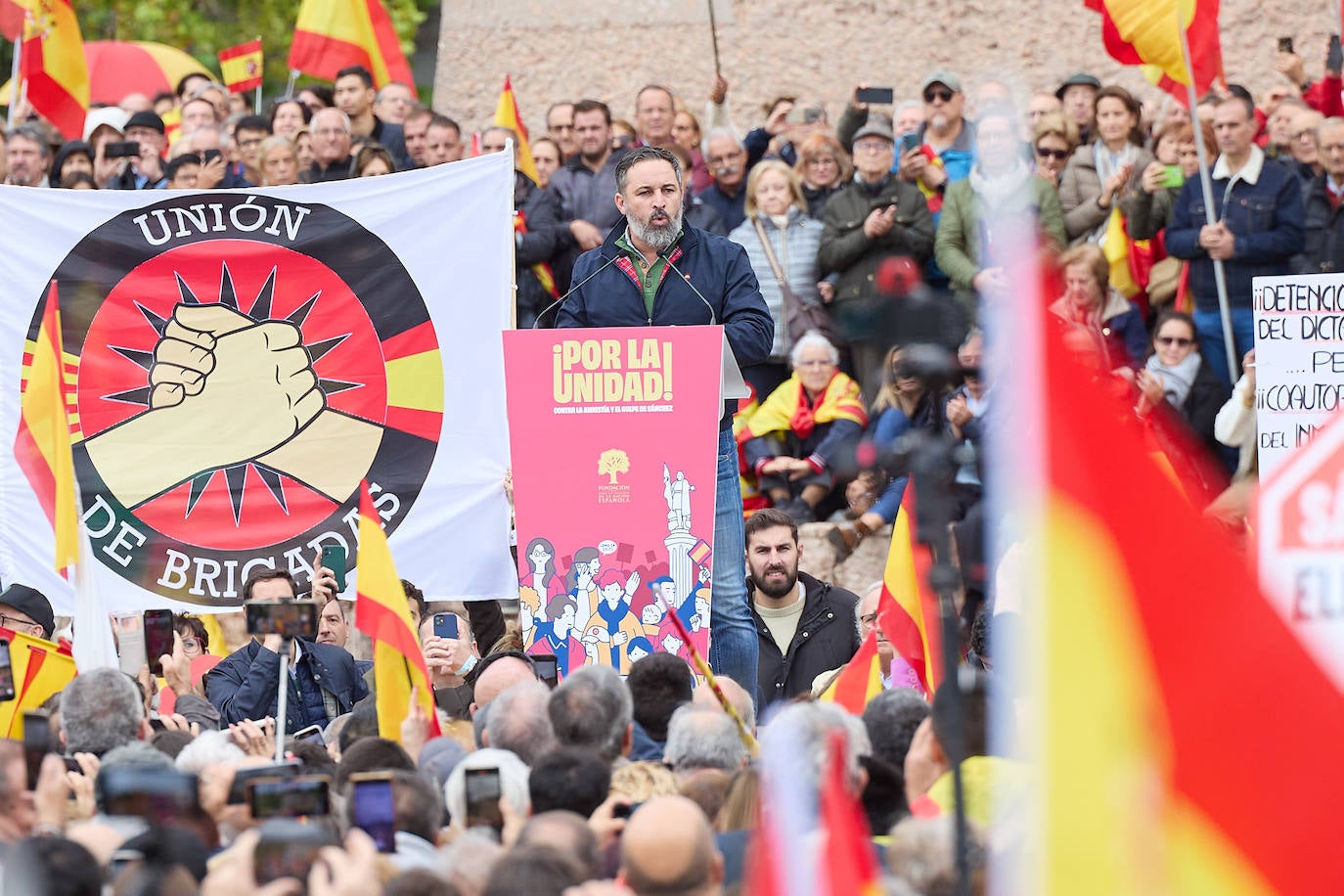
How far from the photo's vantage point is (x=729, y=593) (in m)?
6.98

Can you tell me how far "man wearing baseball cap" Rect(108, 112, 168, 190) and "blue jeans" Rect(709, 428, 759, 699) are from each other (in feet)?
19.2

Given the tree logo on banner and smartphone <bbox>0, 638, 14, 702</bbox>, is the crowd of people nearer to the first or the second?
smartphone <bbox>0, 638, 14, 702</bbox>

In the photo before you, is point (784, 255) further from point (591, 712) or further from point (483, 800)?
point (483, 800)

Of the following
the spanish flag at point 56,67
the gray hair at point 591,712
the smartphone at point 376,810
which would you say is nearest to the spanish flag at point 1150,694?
the smartphone at point 376,810

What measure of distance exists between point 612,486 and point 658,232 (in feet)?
2.98

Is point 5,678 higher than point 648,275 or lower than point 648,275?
lower

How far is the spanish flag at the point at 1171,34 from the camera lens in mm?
10398

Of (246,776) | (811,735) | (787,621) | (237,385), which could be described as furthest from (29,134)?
(811,735)

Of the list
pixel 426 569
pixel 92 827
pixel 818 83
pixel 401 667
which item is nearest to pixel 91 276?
pixel 426 569

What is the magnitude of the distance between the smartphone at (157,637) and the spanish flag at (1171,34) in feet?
19.6

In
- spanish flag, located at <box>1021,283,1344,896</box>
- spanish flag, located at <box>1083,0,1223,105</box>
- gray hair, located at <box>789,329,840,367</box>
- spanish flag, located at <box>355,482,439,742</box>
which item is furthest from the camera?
gray hair, located at <box>789,329,840,367</box>

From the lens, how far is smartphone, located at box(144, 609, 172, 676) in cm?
726

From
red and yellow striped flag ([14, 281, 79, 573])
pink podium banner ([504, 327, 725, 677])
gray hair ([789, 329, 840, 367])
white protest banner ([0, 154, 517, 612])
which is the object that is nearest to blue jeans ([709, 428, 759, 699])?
pink podium banner ([504, 327, 725, 677])

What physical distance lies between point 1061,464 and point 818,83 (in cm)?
1340
